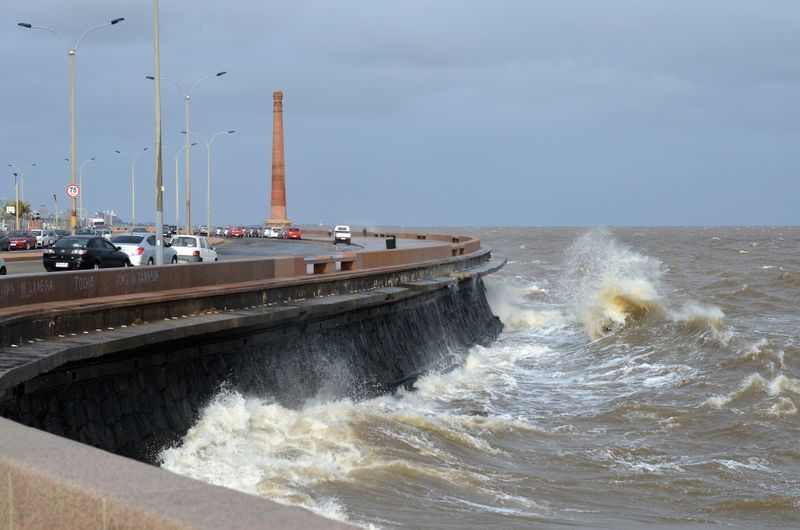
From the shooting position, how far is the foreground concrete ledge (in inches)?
125

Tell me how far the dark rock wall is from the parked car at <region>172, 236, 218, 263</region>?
14.6 m

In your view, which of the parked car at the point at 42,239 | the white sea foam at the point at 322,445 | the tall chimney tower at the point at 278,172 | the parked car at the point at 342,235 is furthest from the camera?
the tall chimney tower at the point at 278,172

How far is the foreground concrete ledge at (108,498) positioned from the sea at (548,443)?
21.7ft

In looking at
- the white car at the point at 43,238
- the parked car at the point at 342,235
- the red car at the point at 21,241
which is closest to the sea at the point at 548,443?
the red car at the point at 21,241

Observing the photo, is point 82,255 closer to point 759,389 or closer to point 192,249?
point 192,249

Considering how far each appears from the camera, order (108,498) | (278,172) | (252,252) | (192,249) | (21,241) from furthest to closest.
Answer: (278,172), (21,241), (252,252), (192,249), (108,498)

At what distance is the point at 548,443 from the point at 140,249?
857 inches

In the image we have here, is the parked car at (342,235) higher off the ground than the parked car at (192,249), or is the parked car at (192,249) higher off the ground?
the parked car at (192,249)

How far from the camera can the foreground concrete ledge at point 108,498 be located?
3.19m

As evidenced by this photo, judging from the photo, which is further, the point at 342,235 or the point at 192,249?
the point at 342,235

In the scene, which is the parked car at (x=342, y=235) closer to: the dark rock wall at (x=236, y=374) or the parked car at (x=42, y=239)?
the parked car at (x=42, y=239)

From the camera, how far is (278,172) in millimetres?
117000

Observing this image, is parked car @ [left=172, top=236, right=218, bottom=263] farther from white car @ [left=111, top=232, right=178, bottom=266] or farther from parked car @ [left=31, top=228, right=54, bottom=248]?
parked car @ [left=31, top=228, right=54, bottom=248]

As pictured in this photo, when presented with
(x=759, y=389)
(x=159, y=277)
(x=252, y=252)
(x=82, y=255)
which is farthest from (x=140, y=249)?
(x=759, y=389)
